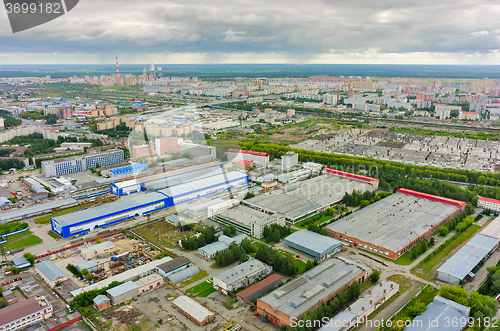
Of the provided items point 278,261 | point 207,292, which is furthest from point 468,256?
point 207,292

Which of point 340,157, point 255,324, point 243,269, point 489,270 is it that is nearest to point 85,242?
point 243,269

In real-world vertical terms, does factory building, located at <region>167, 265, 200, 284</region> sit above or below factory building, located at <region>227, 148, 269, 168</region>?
below

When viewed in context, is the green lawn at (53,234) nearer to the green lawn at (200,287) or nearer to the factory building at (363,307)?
the green lawn at (200,287)

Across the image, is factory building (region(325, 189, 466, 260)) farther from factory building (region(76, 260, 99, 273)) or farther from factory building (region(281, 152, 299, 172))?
factory building (region(76, 260, 99, 273))

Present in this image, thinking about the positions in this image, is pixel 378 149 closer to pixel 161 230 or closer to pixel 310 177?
pixel 310 177

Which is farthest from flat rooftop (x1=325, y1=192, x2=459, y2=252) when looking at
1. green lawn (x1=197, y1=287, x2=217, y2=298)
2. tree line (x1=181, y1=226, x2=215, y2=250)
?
green lawn (x1=197, y1=287, x2=217, y2=298)

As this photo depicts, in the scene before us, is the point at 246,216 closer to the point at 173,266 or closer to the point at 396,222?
the point at 173,266
